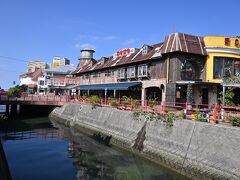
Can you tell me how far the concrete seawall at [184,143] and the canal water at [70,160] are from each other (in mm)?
789

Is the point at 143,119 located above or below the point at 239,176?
above

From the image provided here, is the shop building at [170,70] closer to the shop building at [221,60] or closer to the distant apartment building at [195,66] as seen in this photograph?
the distant apartment building at [195,66]

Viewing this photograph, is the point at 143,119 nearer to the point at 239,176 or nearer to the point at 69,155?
the point at 69,155

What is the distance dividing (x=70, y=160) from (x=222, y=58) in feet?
54.8

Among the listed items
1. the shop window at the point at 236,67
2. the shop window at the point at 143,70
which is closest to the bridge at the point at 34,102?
the shop window at the point at 143,70

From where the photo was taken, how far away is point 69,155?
18250mm

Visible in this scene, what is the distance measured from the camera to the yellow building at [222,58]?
2420 cm

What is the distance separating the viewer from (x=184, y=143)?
15.0 meters

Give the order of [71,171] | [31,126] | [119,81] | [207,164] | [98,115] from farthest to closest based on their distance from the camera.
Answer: [119,81], [31,126], [98,115], [71,171], [207,164]

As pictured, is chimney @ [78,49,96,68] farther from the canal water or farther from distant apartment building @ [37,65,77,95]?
the canal water

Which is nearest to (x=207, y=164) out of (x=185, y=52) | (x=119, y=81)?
(x=185, y=52)

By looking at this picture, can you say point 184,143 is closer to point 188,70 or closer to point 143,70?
point 188,70

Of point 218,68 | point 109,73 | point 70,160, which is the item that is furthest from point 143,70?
point 70,160

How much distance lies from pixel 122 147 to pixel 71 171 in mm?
6103
